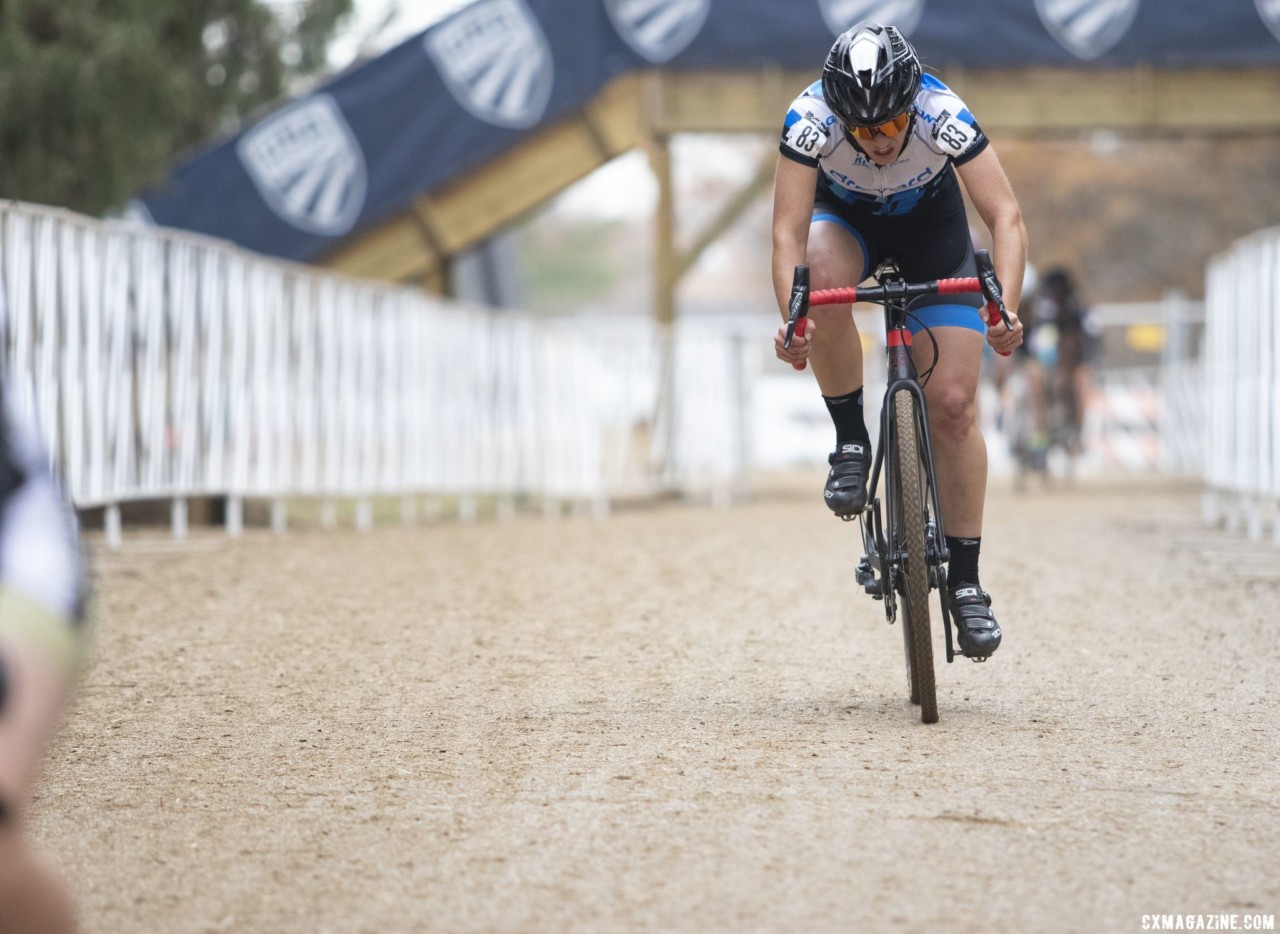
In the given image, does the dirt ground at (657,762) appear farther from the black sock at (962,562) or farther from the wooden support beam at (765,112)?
the wooden support beam at (765,112)

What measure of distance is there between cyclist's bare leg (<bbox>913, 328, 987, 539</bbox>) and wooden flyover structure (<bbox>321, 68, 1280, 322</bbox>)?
13.6m

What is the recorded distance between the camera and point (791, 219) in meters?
5.88

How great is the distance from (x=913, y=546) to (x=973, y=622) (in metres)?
0.41

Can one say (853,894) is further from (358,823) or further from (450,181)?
(450,181)

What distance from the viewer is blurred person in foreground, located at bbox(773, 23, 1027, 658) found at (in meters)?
5.66

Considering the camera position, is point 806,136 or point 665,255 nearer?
point 806,136

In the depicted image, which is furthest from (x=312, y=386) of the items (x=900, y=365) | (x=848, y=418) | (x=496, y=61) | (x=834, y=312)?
(x=900, y=365)

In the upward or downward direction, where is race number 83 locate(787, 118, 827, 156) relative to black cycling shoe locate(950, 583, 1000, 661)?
upward

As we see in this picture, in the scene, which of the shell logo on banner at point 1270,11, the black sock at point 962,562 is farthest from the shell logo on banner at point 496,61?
the black sock at point 962,562

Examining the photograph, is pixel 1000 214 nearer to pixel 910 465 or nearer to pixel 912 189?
pixel 912 189

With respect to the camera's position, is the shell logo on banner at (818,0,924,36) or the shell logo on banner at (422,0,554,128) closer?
the shell logo on banner at (422,0,554,128)

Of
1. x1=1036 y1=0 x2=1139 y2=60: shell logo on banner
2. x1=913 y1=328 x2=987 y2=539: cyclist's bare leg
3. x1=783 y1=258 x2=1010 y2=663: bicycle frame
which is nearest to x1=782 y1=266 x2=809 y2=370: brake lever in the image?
x1=783 y1=258 x2=1010 y2=663: bicycle frame

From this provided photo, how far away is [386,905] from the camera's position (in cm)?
379

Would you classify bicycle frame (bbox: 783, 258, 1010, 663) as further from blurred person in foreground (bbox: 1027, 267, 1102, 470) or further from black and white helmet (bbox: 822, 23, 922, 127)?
blurred person in foreground (bbox: 1027, 267, 1102, 470)
